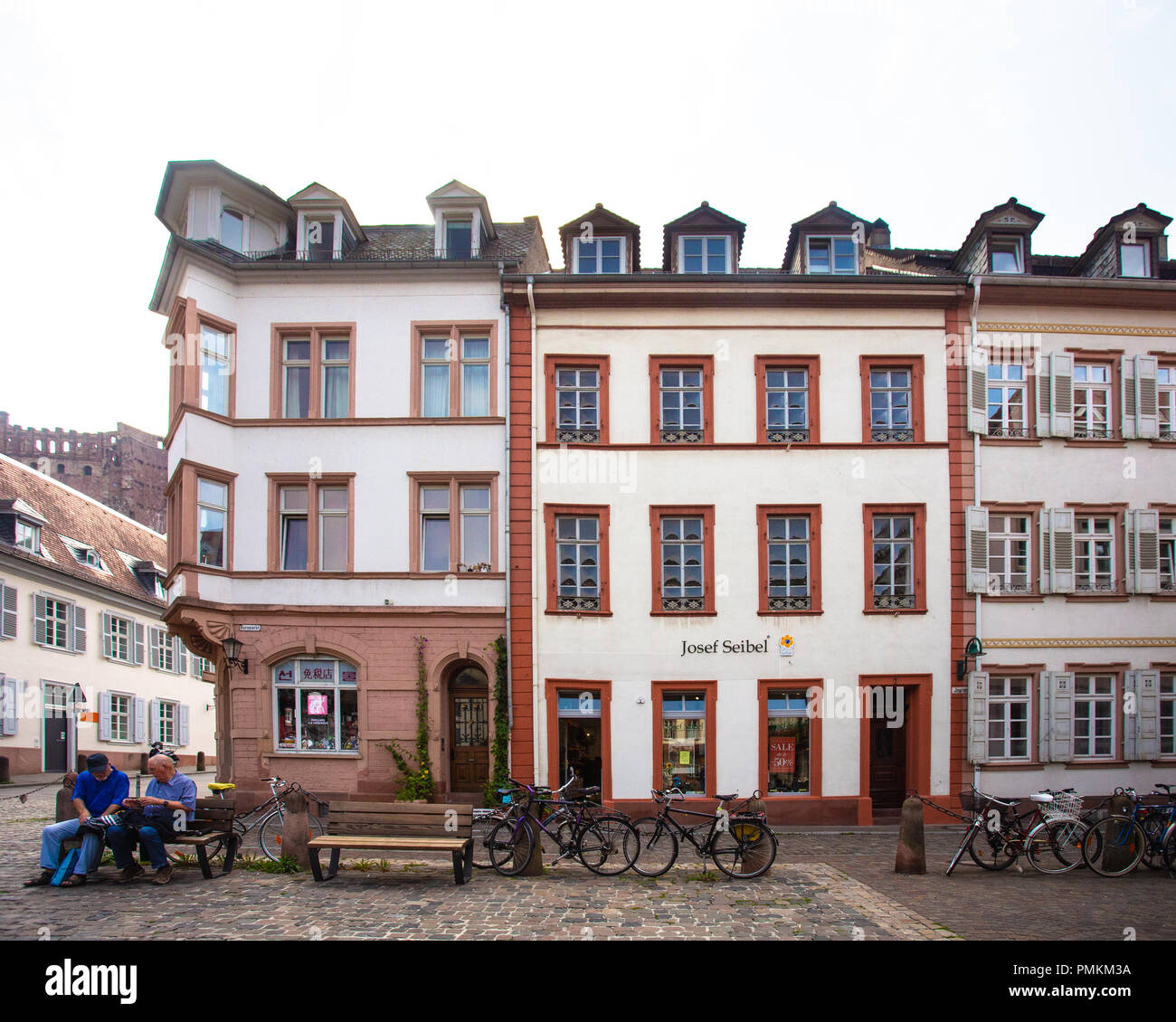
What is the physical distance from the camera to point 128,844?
11.0 meters

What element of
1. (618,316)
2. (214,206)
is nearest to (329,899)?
(618,316)

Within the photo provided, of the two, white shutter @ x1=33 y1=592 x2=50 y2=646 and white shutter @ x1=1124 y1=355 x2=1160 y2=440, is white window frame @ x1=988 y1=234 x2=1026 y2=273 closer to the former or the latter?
white shutter @ x1=1124 y1=355 x2=1160 y2=440

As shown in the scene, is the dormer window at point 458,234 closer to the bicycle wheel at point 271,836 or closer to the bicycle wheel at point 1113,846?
the bicycle wheel at point 271,836

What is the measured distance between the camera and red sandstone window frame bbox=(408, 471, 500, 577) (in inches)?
742

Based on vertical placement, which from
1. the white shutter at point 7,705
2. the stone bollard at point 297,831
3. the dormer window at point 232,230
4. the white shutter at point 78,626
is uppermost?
the dormer window at point 232,230

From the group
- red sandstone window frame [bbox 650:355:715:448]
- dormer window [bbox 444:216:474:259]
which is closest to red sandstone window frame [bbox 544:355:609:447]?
red sandstone window frame [bbox 650:355:715:448]

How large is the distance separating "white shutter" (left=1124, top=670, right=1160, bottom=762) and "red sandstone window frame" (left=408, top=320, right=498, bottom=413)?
44.3ft

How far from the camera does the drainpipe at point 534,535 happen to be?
60.3 feet

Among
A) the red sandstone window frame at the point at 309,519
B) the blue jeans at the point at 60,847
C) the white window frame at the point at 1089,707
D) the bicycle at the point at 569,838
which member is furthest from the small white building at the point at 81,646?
the white window frame at the point at 1089,707

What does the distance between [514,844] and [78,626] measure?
28.2m

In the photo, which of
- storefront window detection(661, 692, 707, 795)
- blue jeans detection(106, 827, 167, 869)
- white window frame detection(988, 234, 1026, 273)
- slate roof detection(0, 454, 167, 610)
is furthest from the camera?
slate roof detection(0, 454, 167, 610)

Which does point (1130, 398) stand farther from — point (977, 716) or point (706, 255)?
point (706, 255)

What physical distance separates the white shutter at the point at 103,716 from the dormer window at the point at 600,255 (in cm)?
2555
